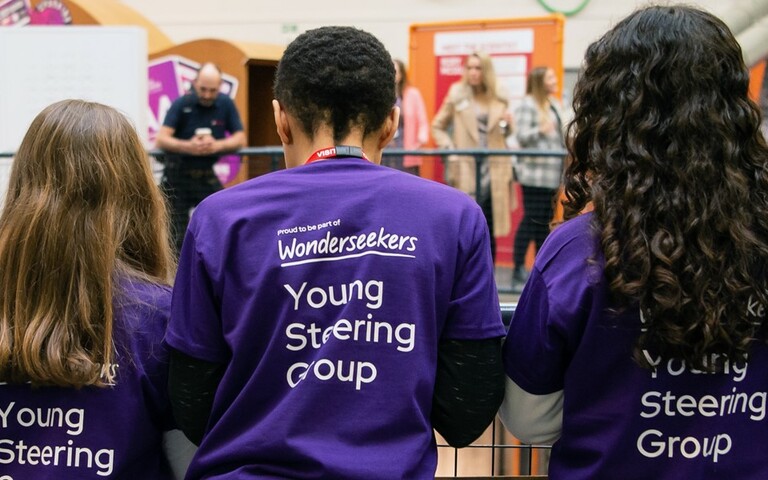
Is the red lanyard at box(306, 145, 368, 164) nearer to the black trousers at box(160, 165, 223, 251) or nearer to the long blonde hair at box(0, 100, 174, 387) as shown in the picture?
the long blonde hair at box(0, 100, 174, 387)

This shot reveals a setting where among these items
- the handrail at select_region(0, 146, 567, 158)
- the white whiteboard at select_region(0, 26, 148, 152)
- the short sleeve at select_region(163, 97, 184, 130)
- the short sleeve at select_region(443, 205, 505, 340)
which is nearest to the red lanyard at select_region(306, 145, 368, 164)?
the short sleeve at select_region(443, 205, 505, 340)

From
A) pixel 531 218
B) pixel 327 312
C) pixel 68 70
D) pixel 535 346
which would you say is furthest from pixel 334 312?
pixel 68 70

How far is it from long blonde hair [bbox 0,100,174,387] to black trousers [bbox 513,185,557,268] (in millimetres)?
5391

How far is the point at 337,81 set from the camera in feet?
6.56

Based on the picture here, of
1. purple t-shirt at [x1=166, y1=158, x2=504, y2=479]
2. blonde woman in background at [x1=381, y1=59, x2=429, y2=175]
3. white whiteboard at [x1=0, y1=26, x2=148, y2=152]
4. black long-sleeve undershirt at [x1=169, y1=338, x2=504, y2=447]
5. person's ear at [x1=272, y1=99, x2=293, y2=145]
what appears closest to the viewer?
purple t-shirt at [x1=166, y1=158, x2=504, y2=479]

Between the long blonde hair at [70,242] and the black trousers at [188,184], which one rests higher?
the long blonde hair at [70,242]

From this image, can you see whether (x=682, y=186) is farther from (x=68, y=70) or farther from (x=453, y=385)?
(x=68, y=70)

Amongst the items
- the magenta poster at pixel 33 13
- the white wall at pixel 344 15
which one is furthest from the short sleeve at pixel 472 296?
the white wall at pixel 344 15

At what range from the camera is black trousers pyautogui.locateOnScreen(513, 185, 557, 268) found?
294 inches

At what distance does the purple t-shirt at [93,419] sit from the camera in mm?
2125

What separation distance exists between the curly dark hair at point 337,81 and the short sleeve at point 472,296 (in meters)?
0.32

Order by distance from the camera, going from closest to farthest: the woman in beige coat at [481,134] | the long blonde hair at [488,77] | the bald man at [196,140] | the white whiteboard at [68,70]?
the woman in beige coat at [481,134]
the bald man at [196,140]
the white whiteboard at [68,70]
the long blonde hair at [488,77]

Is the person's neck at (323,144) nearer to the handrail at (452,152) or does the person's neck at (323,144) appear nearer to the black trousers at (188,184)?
the handrail at (452,152)

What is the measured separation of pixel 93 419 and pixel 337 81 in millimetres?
920
